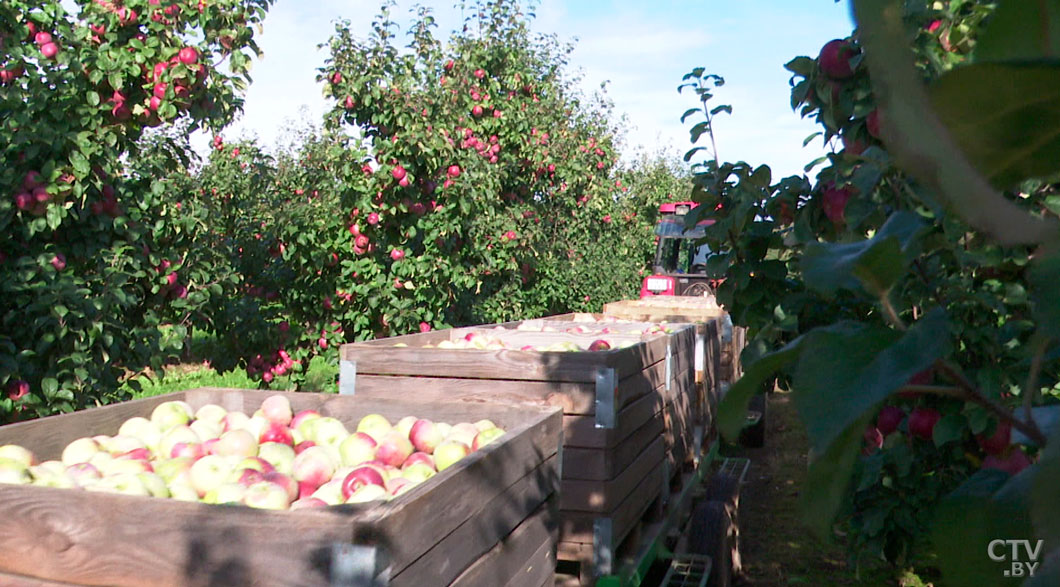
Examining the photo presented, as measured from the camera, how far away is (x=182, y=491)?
2.04 meters

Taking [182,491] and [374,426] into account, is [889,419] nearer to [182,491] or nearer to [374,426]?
[374,426]

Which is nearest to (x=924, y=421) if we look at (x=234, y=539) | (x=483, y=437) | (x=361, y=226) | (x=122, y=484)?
(x=483, y=437)

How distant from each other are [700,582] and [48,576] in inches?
102

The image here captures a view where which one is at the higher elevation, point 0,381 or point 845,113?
point 845,113

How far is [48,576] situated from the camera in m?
1.54

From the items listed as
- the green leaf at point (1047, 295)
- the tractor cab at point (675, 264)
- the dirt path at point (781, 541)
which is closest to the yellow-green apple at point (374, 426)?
the dirt path at point (781, 541)

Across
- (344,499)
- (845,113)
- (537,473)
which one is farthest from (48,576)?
(845,113)

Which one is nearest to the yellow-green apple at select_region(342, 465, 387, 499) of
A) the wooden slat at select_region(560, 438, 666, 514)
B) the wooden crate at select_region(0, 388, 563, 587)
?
the wooden crate at select_region(0, 388, 563, 587)

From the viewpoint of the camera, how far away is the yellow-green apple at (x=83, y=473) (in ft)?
6.49

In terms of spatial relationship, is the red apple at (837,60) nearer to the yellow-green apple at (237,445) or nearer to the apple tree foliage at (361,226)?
the yellow-green apple at (237,445)

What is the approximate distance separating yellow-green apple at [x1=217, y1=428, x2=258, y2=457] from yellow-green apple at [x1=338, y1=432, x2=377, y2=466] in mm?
229

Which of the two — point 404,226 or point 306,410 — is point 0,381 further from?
point 404,226

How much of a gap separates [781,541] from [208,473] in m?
4.38

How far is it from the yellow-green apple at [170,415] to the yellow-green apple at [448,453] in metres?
0.82
